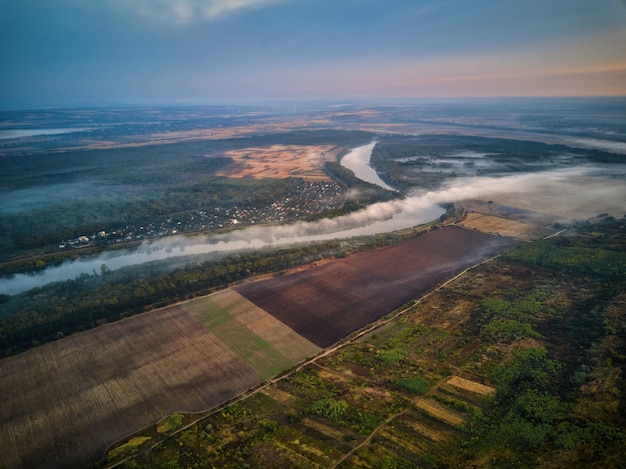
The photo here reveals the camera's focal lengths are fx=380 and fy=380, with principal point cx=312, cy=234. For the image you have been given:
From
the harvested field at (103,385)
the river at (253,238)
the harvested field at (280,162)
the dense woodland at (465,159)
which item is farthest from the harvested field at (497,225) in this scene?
the harvested field at (103,385)

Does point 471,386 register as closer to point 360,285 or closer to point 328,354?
point 328,354

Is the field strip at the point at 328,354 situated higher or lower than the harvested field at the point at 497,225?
lower

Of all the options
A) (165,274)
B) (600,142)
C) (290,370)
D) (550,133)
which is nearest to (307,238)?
(165,274)

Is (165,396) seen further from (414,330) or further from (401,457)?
(414,330)

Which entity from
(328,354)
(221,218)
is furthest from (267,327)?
(221,218)

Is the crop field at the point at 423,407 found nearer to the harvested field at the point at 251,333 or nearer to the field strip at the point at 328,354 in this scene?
the field strip at the point at 328,354
